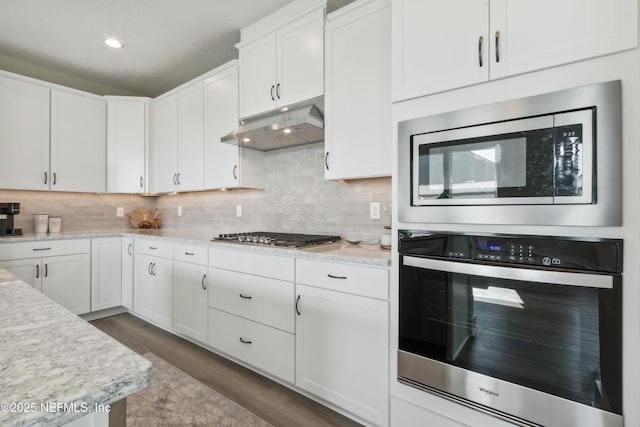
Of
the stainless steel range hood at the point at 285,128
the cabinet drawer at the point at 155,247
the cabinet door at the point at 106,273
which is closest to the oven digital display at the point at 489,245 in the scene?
the stainless steel range hood at the point at 285,128

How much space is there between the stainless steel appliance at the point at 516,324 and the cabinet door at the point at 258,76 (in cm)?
164

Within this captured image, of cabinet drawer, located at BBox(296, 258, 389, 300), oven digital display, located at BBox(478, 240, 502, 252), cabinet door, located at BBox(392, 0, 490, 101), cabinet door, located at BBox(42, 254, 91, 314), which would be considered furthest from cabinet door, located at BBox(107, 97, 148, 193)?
oven digital display, located at BBox(478, 240, 502, 252)

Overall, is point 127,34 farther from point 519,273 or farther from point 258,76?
point 519,273

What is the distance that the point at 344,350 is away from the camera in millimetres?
1716

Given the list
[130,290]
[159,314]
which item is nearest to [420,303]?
[159,314]

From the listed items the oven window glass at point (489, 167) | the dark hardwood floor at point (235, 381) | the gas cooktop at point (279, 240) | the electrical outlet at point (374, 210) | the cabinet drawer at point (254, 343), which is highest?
the oven window glass at point (489, 167)

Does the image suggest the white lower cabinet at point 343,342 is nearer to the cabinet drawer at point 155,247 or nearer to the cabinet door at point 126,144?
the cabinet drawer at point 155,247

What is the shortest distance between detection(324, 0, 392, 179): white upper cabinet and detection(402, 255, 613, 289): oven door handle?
2.30 feet

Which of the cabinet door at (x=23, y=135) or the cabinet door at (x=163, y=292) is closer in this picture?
the cabinet door at (x=163, y=292)

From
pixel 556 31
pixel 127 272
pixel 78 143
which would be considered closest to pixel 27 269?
pixel 127 272

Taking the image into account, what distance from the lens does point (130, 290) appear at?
11.0 ft

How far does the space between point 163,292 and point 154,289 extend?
18 centimetres

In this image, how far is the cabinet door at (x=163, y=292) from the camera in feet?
9.36

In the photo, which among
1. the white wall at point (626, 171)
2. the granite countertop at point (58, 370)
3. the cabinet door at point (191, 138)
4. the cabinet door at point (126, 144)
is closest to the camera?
the granite countertop at point (58, 370)
